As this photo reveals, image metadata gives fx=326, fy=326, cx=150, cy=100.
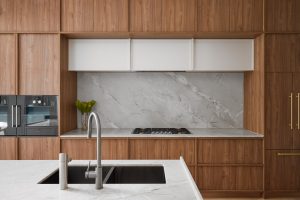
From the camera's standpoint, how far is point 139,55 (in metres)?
4.02

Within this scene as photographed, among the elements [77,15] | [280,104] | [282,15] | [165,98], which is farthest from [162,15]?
[280,104]

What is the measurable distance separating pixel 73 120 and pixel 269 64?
2576 millimetres

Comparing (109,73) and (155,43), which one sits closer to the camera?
(155,43)

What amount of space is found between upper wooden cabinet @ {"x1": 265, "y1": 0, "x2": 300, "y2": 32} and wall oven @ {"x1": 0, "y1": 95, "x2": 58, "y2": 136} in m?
2.67

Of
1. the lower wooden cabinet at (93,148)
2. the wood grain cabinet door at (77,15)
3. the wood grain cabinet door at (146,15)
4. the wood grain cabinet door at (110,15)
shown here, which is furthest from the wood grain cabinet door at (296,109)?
the wood grain cabinet door at (77,15)

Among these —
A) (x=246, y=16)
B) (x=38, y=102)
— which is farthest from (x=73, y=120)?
(x=246, y=16)

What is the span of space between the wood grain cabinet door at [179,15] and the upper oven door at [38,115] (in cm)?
160

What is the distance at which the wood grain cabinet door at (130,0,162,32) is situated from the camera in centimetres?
384

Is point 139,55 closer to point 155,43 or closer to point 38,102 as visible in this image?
point 155,43

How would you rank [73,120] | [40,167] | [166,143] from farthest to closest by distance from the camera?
[73,120], [166,143], [40,167]

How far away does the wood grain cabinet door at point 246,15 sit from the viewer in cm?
384

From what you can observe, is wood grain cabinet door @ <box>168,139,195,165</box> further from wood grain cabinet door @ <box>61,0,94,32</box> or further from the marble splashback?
wood grain cabinet door @ <box>61,0,94,32</box>

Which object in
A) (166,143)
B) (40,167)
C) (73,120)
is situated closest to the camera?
(40,167)

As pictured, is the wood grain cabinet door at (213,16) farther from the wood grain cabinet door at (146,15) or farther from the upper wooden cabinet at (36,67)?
→ the upper wooden cabinet at (36,67)
